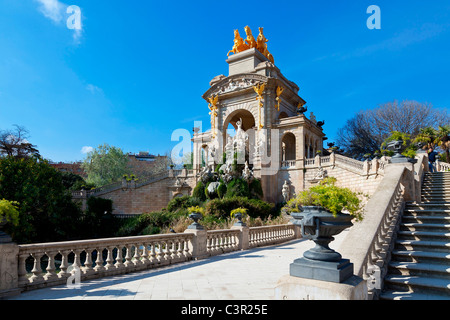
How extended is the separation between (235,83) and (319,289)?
94.8 feet

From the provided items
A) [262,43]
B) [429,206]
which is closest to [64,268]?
[429,206]

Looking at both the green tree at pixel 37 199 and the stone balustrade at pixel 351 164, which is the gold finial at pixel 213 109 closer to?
the stone balustrade at pixel 351 164

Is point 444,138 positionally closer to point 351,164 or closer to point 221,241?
point 351,164

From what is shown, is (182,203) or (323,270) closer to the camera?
(323,270)

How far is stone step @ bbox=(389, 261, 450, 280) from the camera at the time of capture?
15.1 feet

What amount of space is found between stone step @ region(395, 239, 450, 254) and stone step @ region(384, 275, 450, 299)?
0.93 meters

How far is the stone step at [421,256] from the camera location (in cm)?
492

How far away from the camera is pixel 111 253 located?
6648 millimetres

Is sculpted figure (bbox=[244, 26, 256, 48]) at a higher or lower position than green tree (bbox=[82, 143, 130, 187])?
higher

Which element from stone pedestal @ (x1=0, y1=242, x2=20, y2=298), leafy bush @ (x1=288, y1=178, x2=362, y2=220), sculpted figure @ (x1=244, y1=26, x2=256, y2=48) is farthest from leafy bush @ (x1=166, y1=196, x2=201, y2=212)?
leafy bush @ (x1=288, y1=178, x2=362, y2=220)

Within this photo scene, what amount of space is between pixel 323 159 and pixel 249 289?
833 inches

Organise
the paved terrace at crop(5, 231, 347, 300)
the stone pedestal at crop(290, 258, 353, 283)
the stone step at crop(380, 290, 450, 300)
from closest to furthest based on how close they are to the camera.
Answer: the stone pedestal at crop(290, 258, 353, 283) < the stone step at crop(380, 290, 450, 300) < the paved terrace at crop(5, 231, 347, 300)

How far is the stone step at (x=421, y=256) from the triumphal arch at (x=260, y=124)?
20573 mm

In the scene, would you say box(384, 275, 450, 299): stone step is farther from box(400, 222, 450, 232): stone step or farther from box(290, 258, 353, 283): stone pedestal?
box(400, 222, 450, 232): stone step
